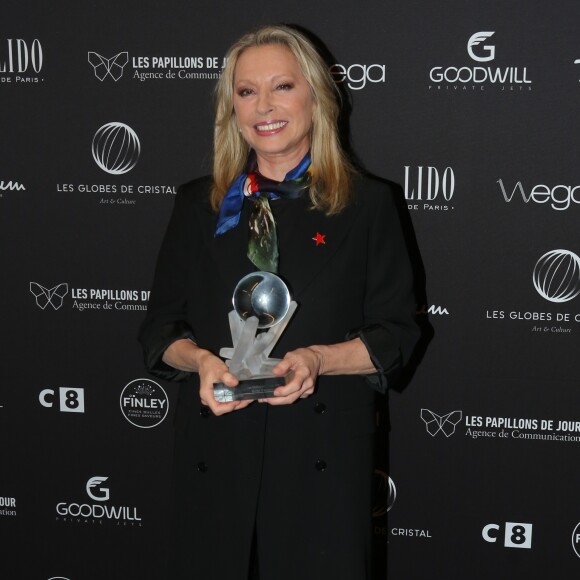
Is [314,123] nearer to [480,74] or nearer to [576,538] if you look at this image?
[480,74]

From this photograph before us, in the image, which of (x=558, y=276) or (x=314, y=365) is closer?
(x=314, y=365)

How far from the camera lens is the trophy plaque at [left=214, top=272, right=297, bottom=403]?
5.62 ft

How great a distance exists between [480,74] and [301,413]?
1.31 m

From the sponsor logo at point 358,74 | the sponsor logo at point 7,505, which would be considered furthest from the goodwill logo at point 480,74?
the sponsor logo at point 7,505

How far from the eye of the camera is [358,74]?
2.65 m

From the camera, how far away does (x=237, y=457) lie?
77.1 inches

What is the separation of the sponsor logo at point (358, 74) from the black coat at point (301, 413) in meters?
0.76

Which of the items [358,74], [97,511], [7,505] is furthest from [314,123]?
[7,505]

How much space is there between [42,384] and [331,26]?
166 cm

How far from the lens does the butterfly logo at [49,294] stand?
294cm

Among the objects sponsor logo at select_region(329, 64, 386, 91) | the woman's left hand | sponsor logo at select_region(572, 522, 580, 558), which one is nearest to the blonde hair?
the woman's left hand

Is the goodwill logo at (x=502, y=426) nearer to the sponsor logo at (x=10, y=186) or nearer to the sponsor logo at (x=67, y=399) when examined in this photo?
the sponsor logo at (x=67, y=399)

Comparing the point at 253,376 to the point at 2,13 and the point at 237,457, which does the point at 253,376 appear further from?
the point at 2,13

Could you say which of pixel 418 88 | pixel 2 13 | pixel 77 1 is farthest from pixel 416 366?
pixel 2 13
